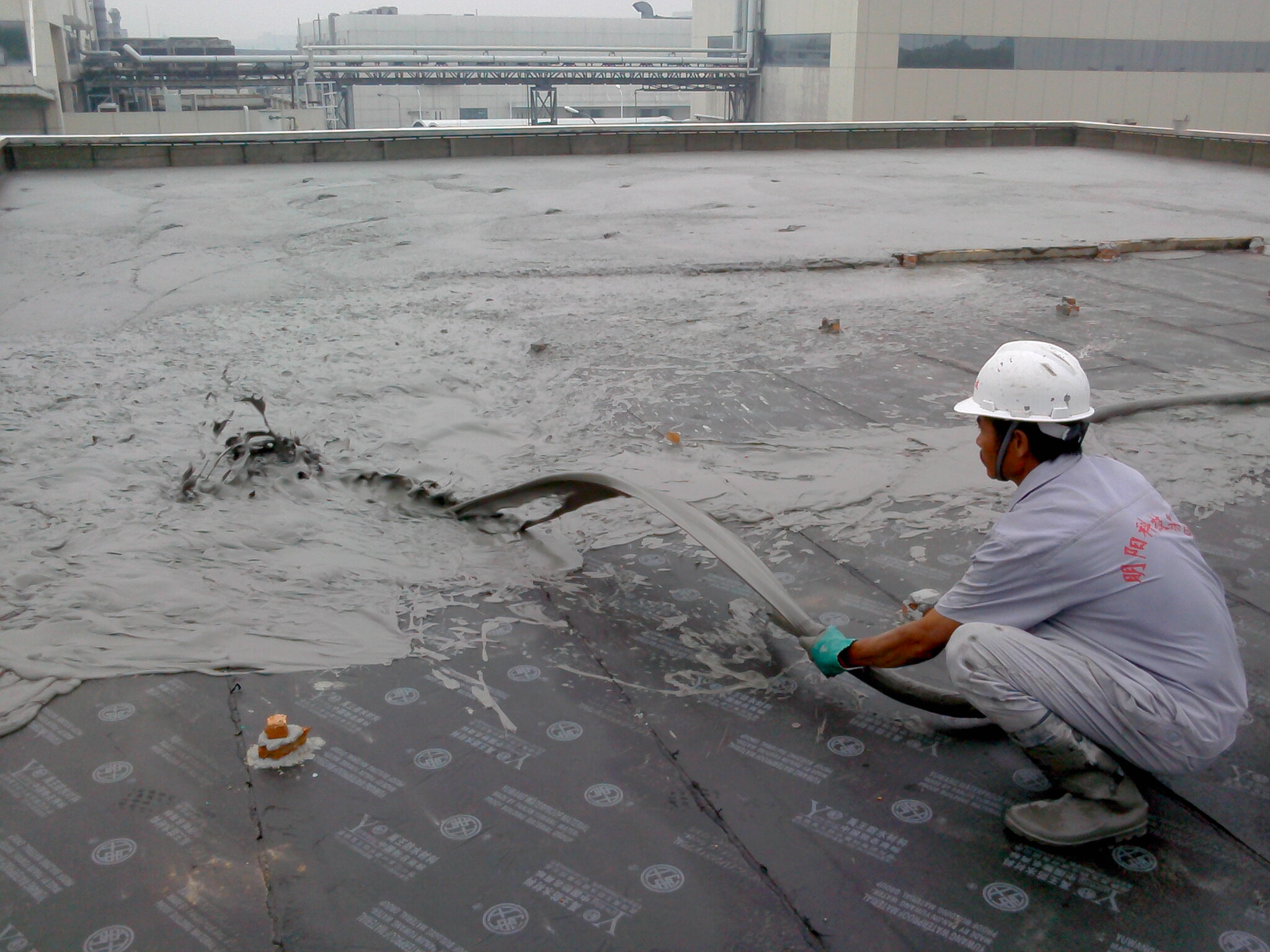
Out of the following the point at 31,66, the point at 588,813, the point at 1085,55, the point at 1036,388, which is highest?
the point at 1085,55

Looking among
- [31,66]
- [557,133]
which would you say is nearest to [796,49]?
[557,133]

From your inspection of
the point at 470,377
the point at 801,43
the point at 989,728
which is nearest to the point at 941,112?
the point at 801,43

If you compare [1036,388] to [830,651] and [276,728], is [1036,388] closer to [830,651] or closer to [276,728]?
[830,651]

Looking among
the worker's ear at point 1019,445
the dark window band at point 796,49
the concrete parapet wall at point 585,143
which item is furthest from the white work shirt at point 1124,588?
the dark window band at point 796,49

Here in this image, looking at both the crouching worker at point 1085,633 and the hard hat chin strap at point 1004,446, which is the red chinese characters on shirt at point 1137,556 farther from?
the hard hat chin strap at point 1004,446

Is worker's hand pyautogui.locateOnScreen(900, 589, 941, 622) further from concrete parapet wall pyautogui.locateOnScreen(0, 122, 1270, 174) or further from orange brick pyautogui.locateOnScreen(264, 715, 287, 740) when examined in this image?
concrete parapet wall pyautogui.locateOnScreen(0, 122, 1270, 174)

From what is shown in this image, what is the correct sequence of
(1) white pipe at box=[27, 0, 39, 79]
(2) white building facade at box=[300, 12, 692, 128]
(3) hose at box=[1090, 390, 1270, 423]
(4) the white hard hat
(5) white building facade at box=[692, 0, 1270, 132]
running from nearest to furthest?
(4) the white hard hat < (3) hose at box=[1090, 390, 1270, 423] < (1) white pipe at box=[27, 0, 39, 79] < (5) white building facade at box=[692, 0, 1270, 132] < (2) white building facade at box=[300, 12, 692, 128]

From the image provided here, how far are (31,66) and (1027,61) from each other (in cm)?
2600

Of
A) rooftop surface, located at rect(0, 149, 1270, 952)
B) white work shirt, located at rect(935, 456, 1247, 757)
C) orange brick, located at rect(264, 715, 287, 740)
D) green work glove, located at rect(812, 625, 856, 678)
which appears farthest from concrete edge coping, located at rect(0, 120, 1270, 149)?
white work shirt, located at rect(935, 456, 1247, 757)

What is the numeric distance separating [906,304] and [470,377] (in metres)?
2.82

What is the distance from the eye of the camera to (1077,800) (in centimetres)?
197

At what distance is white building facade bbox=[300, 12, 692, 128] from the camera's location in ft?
107

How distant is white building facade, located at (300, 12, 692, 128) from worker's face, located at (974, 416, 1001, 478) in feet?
98.1

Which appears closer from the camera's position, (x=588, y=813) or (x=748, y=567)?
(x=588, y=813)
